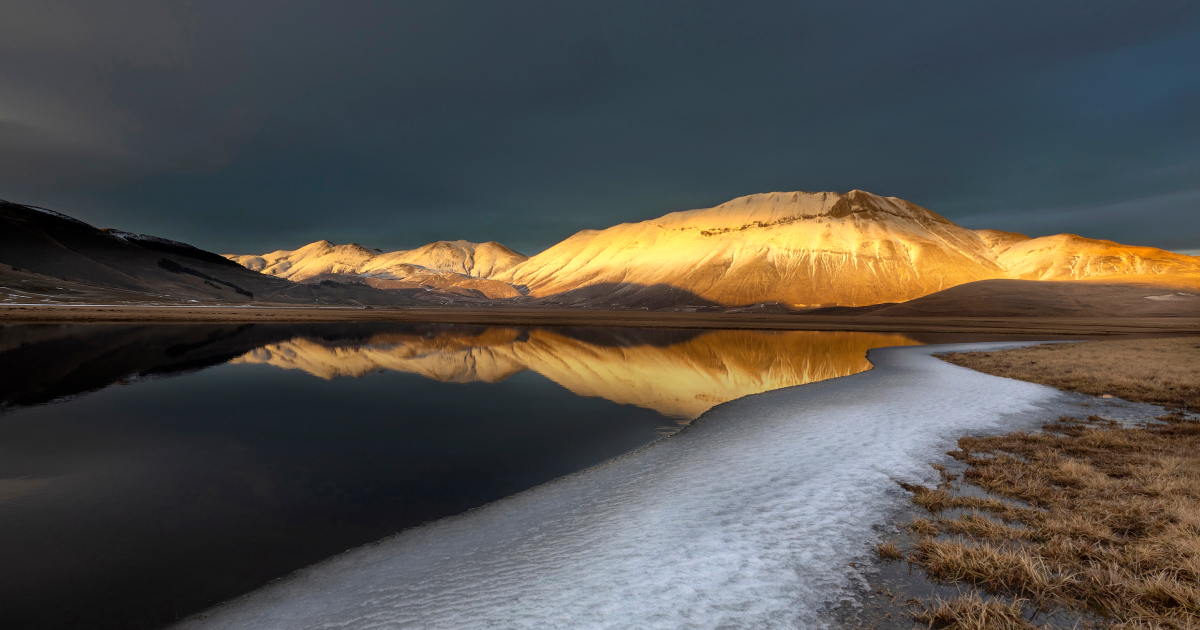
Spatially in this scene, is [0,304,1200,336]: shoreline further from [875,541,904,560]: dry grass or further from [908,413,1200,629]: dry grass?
[875,541,904,560]: dry grass

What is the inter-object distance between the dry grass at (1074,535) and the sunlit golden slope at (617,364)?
1079 centimetres

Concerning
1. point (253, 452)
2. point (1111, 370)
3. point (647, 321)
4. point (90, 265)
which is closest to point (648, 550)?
point (253, 452)

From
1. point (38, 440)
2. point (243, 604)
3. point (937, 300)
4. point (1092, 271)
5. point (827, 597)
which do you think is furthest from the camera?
point (1092, 271)

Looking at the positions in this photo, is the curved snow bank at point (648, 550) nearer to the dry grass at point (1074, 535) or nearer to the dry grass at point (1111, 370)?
the dry grass at point (1074, 535)

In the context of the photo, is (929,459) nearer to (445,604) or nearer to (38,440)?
(445,604)

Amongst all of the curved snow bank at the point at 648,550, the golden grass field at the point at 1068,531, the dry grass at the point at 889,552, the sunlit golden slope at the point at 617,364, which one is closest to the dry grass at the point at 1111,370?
the golden grass field at the point at 1068,531

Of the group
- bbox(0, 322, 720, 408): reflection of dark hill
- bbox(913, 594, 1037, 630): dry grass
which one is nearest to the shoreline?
bbox(0, 322, 720, 408): reflection of dark hill

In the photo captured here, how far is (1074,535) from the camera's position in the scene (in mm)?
6809

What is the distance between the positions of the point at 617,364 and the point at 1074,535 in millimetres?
28959

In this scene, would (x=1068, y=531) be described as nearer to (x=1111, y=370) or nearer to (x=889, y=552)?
(x=889, y=552)

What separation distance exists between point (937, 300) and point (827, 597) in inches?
7168

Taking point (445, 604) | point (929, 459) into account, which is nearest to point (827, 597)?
point (445, 604)

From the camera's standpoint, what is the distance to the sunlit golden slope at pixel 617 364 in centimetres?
2491

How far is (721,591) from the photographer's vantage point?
20.5ft
